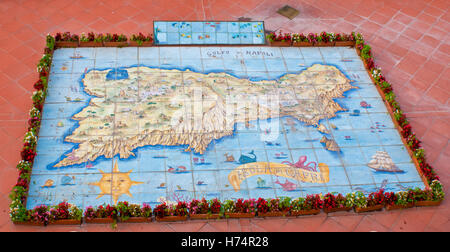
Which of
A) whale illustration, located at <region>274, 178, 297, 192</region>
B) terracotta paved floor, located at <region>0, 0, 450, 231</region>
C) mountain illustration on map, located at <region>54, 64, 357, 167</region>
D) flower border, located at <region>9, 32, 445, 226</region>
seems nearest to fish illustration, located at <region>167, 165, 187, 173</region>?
mountain illustration on map, located at <region>54, 64, 357, 167</region>

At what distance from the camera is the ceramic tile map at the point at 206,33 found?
18844 mm

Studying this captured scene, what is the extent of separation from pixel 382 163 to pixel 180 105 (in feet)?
23.2

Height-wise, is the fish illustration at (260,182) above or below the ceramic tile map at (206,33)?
below

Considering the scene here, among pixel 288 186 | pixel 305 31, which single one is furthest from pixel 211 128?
pixel 305 31

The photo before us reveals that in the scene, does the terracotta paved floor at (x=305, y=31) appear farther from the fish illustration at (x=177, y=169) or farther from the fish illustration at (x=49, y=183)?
the fish illustration at (x=177, y=169)

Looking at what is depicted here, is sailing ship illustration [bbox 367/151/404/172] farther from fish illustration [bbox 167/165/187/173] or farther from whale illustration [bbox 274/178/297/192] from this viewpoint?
fish illustration [bbox 167/165/187/173]

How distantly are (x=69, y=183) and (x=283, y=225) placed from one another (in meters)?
6.44

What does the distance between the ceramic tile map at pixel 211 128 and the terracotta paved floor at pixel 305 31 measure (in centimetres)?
92

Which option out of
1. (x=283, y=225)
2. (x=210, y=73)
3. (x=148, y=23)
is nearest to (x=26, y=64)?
(x=148, y=23)

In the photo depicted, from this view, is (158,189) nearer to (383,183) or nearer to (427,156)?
(383,183)

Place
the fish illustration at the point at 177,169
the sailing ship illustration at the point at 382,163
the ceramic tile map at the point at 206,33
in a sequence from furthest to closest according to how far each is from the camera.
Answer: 1. the ceramic tile map at the point at 206,33
2. the sailing ship illustration at the point at 382,163
3. the fish illustration at the point at 177,169

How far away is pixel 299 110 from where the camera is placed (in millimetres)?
16969

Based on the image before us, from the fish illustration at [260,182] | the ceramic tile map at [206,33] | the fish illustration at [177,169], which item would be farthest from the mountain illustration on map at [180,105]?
the fish illustration at [260,182]

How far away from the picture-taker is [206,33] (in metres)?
19.1
